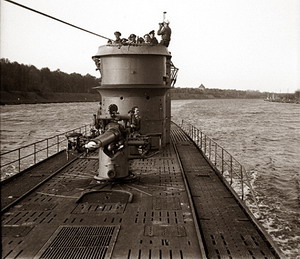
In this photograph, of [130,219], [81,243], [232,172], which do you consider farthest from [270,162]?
[81,243]

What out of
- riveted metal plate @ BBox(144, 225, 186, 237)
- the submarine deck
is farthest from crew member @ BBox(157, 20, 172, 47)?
riveted metal plate @ BBox(144, 225, 186, 237)

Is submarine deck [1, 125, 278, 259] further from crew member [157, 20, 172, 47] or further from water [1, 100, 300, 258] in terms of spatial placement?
crew member [157, 20, 172, 47]

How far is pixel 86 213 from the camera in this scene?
8602 mm

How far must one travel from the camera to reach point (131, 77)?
15.3 m

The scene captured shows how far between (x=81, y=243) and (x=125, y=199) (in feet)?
9.23

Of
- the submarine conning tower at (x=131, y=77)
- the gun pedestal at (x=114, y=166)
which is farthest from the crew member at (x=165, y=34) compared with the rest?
the gun pedestal at (x=114, y=166)

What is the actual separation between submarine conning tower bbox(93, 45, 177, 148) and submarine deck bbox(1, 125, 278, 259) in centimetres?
390

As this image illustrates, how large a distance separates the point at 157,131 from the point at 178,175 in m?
4.61

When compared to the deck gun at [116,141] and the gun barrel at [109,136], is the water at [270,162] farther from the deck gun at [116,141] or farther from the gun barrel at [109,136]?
the gun barrel at [109,136]

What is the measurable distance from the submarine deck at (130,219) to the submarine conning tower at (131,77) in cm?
390

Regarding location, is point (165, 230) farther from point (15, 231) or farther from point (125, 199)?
point (15, 231)

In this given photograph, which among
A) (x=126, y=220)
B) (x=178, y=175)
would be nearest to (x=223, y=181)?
(x=178, y=175)

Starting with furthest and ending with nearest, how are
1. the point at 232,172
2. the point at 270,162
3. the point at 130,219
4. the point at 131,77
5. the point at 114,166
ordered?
1. the point at 270,162
2. the point at 232,172
3. the point at 131,77
4. the point at 114,166
5. the point at 130,219

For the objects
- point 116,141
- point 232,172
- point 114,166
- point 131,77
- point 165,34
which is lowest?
point 232,172
